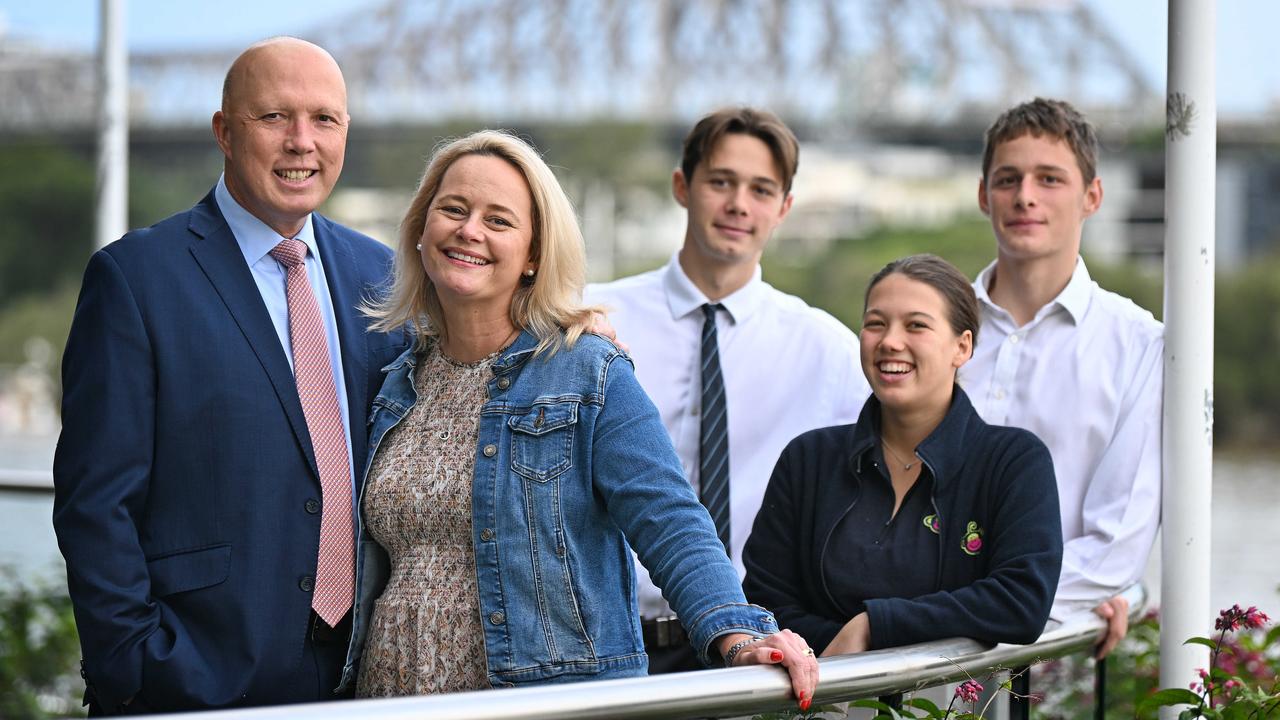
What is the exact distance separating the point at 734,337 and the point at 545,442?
46.9 inches

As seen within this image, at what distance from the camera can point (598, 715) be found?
1789 millimetres

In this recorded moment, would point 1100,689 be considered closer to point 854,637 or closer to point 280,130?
point 854,637

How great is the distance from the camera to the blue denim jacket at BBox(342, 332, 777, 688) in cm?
215

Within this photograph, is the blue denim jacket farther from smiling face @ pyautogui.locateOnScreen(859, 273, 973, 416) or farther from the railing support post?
the railing support post

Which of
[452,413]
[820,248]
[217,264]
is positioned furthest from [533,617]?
[820,248]

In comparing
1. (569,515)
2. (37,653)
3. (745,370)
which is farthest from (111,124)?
(569,515)

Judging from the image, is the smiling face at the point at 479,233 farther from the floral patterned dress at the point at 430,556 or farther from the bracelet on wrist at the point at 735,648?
the bracelet on wrist at the point at 735,648

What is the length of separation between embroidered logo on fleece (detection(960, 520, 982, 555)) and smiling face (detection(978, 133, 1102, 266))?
757mm

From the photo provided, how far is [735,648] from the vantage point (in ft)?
6.62

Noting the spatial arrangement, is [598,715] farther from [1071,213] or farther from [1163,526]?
[1071,213]

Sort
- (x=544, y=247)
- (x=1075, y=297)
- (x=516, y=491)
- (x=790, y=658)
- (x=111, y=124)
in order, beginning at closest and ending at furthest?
(x=790, y=658), (x=516, y=491), (x=544, y=247), (x=1075, y=297), (x=111, y=124)

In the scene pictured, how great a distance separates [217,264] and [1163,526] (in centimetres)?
166

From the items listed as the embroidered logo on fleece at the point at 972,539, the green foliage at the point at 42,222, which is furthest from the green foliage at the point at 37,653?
the green foliage at the point at 42,222

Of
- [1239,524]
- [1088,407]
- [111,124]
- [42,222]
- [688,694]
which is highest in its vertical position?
[42,222]
